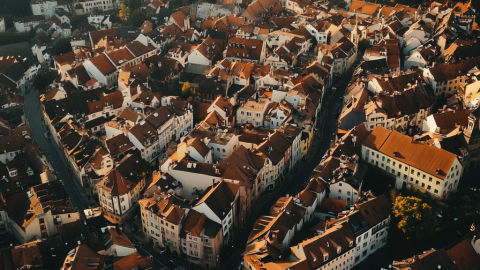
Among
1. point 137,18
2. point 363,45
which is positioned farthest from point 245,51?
point 137,18

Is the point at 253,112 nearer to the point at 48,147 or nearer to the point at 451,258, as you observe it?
the point at 48,147

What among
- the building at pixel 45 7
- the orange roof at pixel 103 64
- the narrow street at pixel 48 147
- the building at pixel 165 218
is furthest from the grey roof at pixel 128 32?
the building at pixel 165 218

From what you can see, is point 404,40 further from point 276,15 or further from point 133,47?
point 133,47

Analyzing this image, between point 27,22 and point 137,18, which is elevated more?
point 137,18

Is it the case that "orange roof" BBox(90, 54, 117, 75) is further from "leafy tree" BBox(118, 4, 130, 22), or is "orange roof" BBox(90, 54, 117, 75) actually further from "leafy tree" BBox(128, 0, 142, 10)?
"leafy tree" BBox(128, 0, 142, 10)

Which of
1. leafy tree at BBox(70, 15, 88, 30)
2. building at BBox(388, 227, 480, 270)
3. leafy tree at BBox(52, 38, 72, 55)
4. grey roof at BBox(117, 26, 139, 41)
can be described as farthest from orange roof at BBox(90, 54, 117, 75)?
building at BBox(388, 227, 480, 270)

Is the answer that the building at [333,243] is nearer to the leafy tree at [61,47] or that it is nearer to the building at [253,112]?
the building at [253,112]
